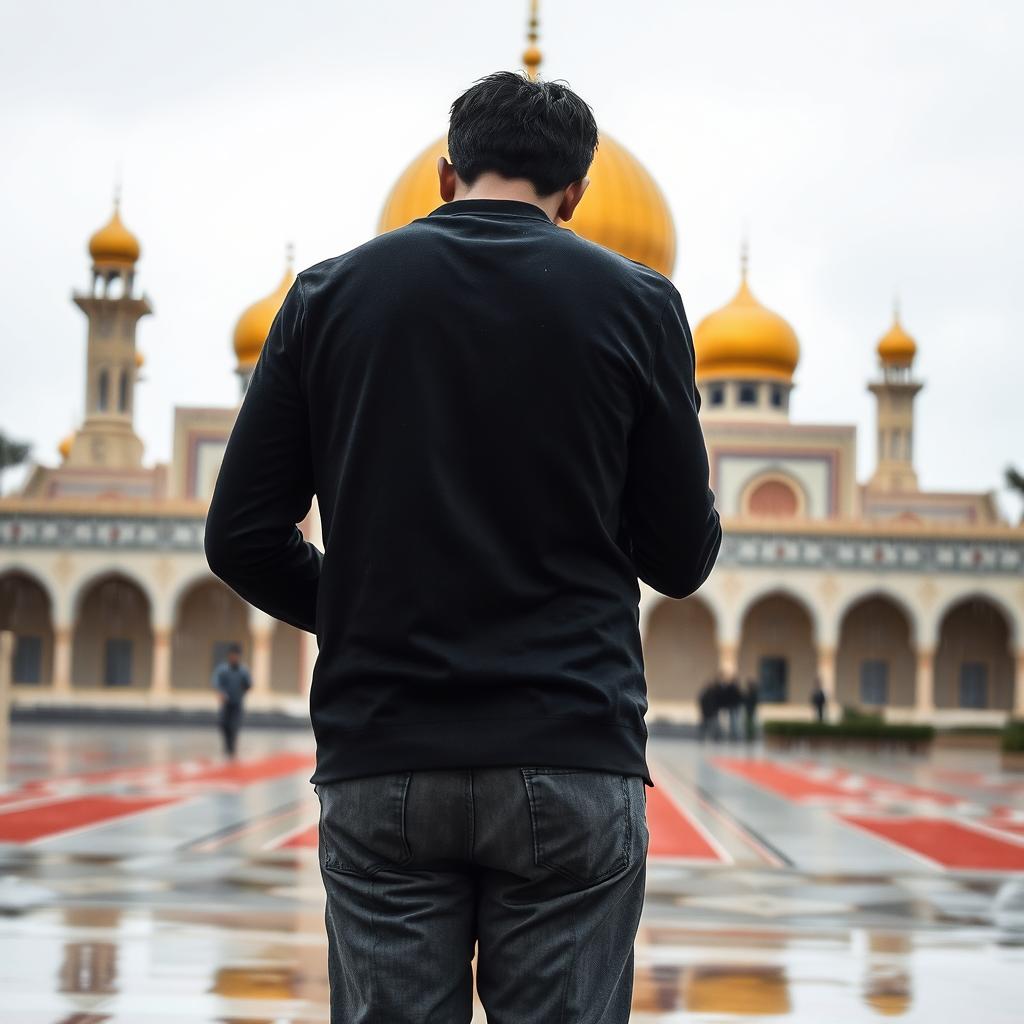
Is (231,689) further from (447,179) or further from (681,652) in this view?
(681,652)

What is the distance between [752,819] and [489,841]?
1220 cm

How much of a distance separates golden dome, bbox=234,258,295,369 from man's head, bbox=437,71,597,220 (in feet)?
167

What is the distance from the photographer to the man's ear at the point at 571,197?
281 centimetres

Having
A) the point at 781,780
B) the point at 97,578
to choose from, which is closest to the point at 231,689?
the point at 781,780

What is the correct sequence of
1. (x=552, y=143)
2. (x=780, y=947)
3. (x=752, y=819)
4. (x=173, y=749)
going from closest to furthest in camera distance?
(x=552, y=143) < (x=780, y=947) < (x=752, y=819) < (x=173, y=749)

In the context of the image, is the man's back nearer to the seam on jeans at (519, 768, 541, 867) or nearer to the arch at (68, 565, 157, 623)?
the seam on jeans at (519, 768, 541, 867)

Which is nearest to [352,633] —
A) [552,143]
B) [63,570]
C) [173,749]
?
[552,143]

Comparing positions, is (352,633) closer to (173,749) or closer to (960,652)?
(173,749)

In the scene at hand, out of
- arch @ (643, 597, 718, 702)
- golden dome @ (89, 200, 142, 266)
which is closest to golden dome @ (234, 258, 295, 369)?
golden dome @ (89, 200, 142, 266)

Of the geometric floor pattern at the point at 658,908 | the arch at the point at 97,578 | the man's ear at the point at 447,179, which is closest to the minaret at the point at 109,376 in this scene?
the arch at the point at 97,578

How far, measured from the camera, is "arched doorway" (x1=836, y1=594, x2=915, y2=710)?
4822cm

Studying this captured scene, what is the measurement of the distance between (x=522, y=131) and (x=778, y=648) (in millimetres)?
46805

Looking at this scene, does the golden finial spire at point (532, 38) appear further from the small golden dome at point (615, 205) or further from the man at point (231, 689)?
the man at point (231, 689)

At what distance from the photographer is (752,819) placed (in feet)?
46.8
